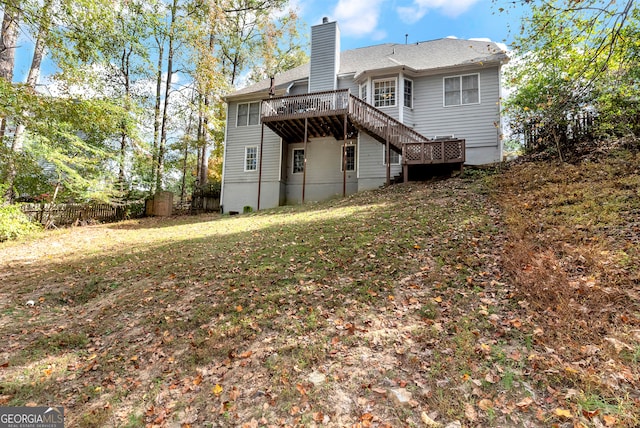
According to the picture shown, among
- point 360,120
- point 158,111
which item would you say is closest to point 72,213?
point 158,111

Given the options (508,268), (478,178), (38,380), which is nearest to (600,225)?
(508,268)

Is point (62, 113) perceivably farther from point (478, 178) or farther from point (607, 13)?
point (478, 178)

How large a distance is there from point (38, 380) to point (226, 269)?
3.11 meters

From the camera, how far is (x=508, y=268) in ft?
16.1

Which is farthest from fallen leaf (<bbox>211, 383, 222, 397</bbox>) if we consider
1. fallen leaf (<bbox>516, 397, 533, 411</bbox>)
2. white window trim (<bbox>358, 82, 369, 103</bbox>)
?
white window trim (<bbox>358, 82, 369, 103</bbox>)

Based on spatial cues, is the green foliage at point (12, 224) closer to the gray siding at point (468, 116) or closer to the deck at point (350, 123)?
the deck at point (350, 123)

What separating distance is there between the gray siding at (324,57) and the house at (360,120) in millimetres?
52

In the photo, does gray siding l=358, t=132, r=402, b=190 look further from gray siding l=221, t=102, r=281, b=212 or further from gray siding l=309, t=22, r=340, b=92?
gray siding l=221, t=102, r=281, b=212

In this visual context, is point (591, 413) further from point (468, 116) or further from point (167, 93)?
point (167, 93)

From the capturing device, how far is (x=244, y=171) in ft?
59.5

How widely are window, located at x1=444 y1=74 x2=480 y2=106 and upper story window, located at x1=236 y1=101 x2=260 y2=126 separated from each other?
10.0 metres

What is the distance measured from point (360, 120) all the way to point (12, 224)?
1300 centimetres

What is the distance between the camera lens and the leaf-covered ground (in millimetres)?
2812

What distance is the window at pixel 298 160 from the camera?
17750 millimetres
